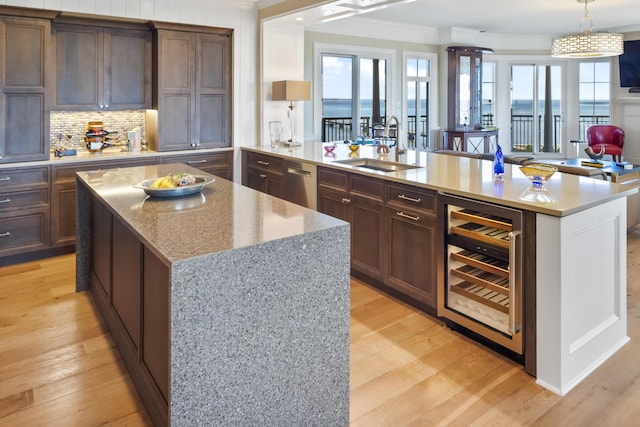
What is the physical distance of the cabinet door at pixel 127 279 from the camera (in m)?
2.20

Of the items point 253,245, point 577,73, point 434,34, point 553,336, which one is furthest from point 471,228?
point 577,73

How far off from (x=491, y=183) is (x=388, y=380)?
52.2 inches

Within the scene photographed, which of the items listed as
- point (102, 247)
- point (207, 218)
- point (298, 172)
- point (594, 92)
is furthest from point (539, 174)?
point (594, 92)

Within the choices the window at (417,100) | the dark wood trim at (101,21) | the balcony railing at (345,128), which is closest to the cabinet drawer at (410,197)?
the dark wood trim at (101,21)

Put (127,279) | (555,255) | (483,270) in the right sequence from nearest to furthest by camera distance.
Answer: (555,255) → (127,279) → (483,270)

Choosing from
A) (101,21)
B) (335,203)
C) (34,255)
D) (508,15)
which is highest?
(508,15)

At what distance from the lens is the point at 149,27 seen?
16.0 feet

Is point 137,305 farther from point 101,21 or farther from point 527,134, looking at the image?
point 527,134

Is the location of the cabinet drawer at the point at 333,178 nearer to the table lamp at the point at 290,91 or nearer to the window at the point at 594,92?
the table lamp at the point at 290,91

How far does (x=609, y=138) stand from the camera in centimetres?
835

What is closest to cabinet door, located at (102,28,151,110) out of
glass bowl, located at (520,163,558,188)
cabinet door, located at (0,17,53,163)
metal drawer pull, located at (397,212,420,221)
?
cabinet door, located at (0,17,53,163)

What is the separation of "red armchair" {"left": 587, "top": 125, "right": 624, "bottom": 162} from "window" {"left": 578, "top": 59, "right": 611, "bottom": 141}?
3.15ft

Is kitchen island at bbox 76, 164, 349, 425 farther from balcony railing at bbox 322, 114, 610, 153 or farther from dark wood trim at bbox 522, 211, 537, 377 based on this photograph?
balcony railing at bbox 322, 114, 610, 153

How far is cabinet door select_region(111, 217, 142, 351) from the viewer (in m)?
2.20
